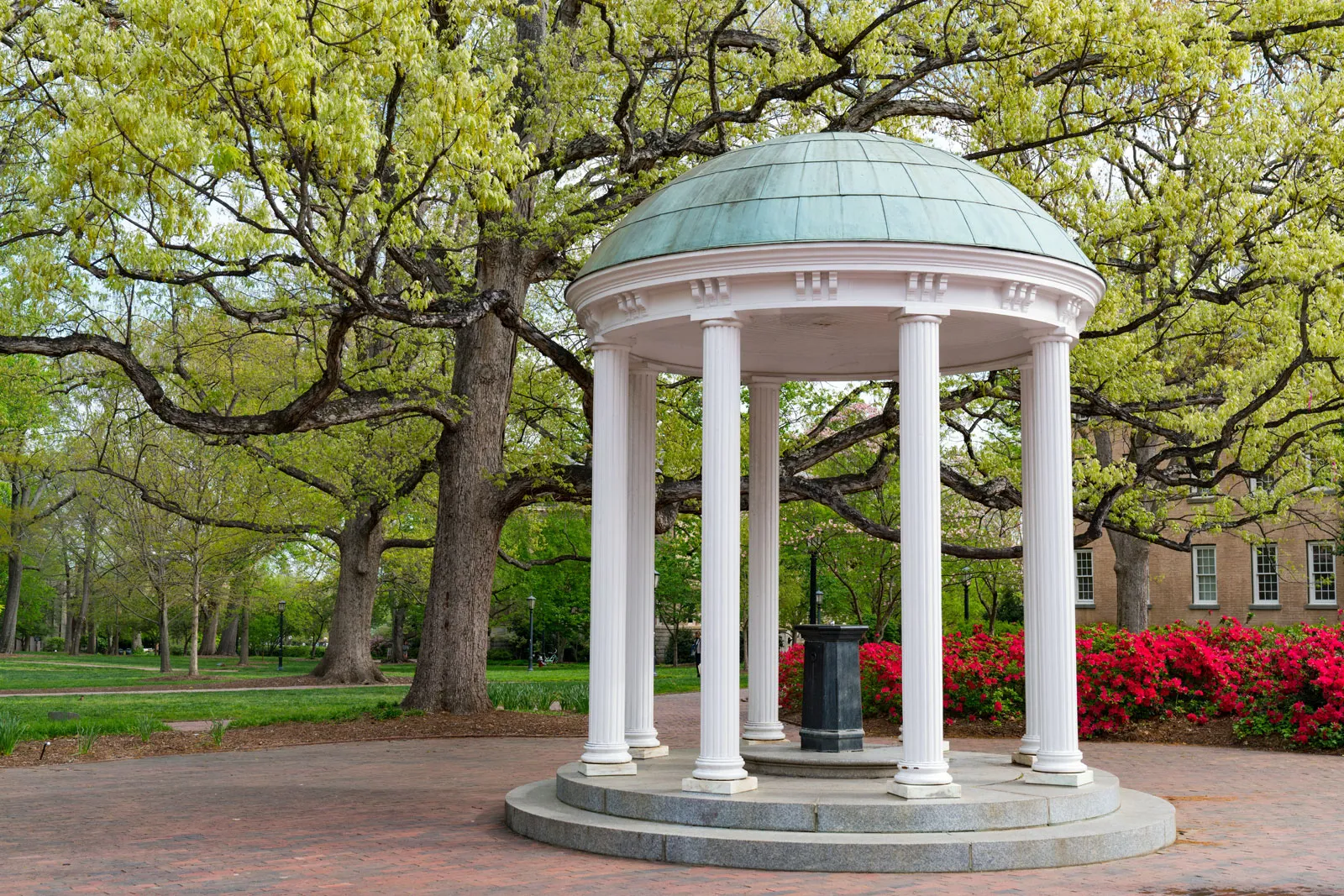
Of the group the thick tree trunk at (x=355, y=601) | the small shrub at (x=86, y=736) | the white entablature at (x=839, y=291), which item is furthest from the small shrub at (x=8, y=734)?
the thick tree trunk at (x=355, y=601)

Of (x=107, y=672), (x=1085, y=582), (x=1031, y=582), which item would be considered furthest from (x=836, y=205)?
(x=1085, y=582)

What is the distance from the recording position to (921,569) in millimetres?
10047

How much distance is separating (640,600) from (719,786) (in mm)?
3121

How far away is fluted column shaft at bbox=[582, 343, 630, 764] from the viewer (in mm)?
11212

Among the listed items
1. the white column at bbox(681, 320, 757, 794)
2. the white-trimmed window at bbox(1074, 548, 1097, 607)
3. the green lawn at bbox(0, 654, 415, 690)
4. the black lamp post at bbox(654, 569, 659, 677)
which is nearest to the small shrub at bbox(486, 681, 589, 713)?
the black lamp post at bbox(654, 569, 659, 677)

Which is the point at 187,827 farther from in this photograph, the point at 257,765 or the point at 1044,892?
the point at 1044,892

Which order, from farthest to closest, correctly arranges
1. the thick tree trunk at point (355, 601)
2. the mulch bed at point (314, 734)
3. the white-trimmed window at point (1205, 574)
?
the white-trimmed window at point (1205, 574) → the thick tree trunk at point (355, 601) → the mulch bed at point (314, 734)

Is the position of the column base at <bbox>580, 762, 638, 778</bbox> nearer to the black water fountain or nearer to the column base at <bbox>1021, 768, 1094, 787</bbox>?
the black water fountain

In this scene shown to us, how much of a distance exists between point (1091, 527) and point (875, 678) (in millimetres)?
4725

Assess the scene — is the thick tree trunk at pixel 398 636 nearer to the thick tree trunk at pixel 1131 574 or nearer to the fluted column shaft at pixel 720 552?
the thick tree trunk at pixel 1131 574

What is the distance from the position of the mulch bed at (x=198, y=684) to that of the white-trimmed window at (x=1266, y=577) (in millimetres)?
30925

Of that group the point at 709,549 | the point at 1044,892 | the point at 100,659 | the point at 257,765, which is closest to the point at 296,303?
the point at 257,765

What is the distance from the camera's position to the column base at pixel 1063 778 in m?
10.5

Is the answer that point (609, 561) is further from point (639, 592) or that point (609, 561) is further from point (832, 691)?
point (832, 691)
